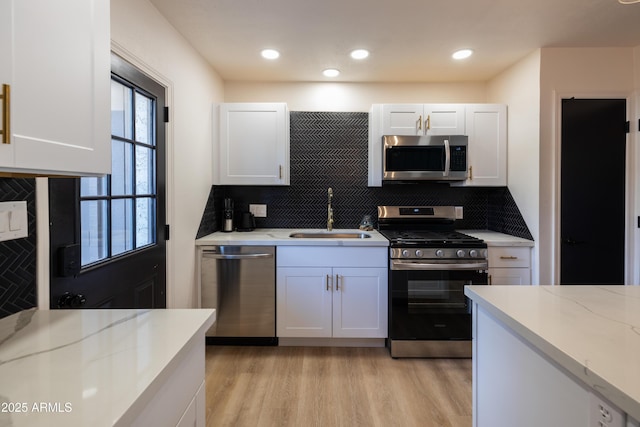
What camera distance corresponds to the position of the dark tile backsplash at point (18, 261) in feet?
3.37

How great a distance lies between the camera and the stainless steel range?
101 inches

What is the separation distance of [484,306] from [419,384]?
1288 mm

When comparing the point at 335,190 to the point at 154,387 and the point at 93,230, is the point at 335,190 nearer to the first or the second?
the point at 93,230

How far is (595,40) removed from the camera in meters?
2.37

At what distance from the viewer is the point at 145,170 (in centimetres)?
192

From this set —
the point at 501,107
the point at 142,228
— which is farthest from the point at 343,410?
the point at 501,107

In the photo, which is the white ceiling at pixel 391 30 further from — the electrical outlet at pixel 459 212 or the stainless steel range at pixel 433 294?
the stainless steel range at pixel 433 294

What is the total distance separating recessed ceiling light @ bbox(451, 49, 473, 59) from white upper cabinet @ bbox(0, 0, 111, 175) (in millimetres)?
2442

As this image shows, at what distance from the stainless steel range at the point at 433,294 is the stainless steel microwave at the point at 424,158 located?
0.64 m

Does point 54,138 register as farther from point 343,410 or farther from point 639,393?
Result: point 343,410

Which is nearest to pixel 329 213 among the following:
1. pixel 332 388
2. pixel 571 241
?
pixel 332 388

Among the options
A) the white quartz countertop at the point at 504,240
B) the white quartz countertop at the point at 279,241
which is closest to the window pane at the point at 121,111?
the white quartz countertop at the point at 279,241

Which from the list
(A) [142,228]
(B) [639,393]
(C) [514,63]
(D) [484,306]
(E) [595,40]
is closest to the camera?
(B) [639,393]

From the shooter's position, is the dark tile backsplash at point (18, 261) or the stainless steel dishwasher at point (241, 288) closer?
the dark tile backsplash at point (18, 261)
